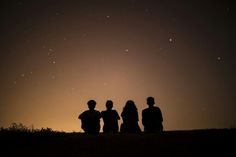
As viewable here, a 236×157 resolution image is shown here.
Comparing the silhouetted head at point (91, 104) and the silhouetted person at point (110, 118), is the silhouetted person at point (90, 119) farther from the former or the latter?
the silhouetted person at point (110, 118)

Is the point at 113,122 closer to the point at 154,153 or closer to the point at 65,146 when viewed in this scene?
the point at 65,146

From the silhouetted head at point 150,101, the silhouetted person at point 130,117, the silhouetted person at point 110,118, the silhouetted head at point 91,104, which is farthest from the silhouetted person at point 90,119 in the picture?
the silhouetted head at point 150,101

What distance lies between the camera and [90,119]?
489 inches

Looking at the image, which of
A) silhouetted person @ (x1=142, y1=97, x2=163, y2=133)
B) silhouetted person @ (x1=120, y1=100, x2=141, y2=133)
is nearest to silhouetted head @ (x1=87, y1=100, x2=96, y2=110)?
silhouetted person @ (x1=120, y1=100, x2=141, y2=133)

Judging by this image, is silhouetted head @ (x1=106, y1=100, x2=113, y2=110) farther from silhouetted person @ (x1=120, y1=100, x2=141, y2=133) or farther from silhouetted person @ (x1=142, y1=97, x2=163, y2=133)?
silhouetted person @ (x1=142, y1=97, x2=163, y2=133)

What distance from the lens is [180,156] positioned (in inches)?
302

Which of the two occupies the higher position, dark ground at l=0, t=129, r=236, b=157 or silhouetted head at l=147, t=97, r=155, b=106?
silhouetted head at l=147, t=97, r=155, b=106

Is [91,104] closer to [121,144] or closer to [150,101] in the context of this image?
[150,101]

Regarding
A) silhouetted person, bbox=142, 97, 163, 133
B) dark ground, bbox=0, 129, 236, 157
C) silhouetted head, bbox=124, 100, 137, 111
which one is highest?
silhouetted head, bbox=124, 100, 137, 111

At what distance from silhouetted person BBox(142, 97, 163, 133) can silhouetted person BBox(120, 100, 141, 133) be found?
445mm

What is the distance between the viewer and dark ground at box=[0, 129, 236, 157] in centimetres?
807

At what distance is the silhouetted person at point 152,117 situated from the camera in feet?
40.7

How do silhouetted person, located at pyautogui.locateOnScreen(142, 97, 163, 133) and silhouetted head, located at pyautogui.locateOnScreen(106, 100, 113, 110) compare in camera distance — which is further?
silhouetted head, located at pyautogui.locateOnScreen(106, 100, 113, 110)

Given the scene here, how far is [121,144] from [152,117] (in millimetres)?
3722
